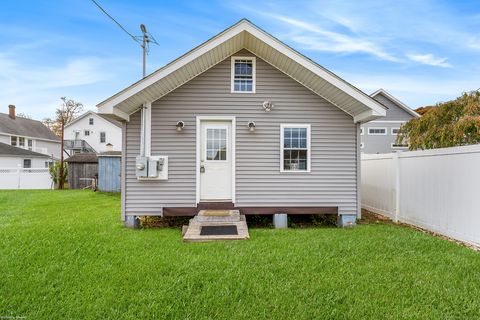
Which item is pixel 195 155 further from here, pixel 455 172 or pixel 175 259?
pixel 455 172

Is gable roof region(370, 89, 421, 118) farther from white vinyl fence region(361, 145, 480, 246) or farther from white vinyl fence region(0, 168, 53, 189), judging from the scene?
white vinyl fence region(0, 168, 53, 189)

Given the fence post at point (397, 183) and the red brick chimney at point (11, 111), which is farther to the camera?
the red brick chimney at point (11, 111)

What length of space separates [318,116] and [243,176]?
7.25ft

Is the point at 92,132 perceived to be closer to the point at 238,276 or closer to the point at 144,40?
the point at 144,40

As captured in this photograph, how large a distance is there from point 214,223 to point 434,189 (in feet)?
14.7

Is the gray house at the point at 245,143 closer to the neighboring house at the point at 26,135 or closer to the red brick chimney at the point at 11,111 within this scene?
the neighboring house at the point at 26,135

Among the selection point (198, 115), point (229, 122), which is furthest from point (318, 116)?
point (198, 115)

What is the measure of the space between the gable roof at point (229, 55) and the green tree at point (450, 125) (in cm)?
415

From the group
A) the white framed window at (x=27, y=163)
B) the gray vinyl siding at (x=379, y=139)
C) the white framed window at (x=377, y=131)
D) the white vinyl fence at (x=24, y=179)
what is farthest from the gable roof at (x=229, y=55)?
the white framed window at (x=27, y=163)

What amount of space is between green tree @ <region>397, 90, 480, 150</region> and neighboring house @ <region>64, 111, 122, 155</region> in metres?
27.0

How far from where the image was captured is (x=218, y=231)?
18.1ft

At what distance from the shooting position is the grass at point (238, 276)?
112 inches

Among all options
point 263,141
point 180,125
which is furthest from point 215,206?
point 180,125

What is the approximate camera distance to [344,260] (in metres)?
4.14
